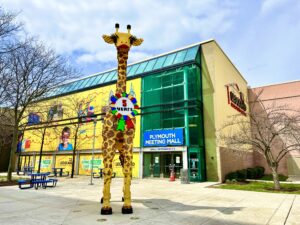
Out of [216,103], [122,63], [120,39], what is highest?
[216,103]

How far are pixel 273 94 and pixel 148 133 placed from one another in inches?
728

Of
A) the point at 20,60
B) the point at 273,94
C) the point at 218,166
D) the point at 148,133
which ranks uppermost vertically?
the point at 273,94

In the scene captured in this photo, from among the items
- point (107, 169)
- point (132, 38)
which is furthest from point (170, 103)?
point (107, 169)

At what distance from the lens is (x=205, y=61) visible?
21.6 meters

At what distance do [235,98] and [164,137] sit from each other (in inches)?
422

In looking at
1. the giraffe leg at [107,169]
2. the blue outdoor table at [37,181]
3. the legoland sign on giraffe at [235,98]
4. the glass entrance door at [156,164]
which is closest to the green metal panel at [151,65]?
the legoland sign on giraffe at [235,98]

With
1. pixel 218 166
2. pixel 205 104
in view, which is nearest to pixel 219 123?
pixel 205 104

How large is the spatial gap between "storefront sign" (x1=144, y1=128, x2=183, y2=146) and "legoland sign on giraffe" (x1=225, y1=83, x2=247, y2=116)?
24.2 feet

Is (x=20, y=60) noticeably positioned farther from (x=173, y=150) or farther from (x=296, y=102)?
(x=296, y=102)

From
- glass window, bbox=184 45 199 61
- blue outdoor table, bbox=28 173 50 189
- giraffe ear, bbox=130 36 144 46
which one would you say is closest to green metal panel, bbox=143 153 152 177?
blue outdoor table, bbox=28 173 50 189

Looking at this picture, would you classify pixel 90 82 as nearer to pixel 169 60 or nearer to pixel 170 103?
pixel 169 60

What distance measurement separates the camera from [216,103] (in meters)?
20.3

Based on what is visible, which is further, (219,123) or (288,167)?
(288,167)

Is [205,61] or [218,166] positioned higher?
[205,61]
